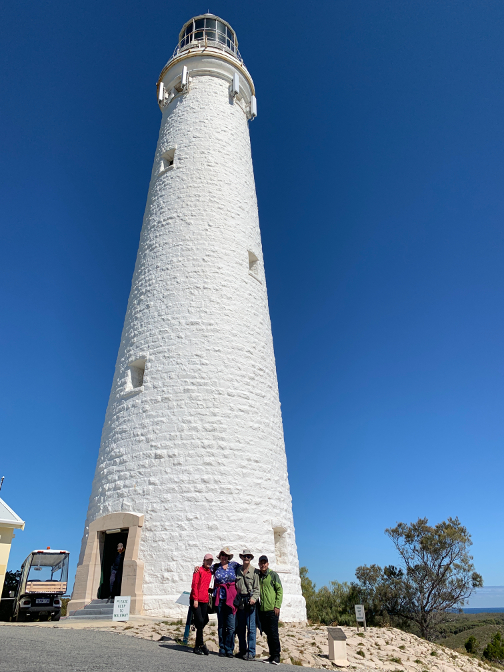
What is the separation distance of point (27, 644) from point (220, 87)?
18.7m

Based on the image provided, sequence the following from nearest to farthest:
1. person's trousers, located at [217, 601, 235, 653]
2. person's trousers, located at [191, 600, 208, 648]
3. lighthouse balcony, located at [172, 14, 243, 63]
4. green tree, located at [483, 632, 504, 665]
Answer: person's trousers, located at [191, 600, 208, 648]
person's trousers, located at [217, 601, 235, 653]
green tree, located at [483, 632, 504, 665]
lighthouse balcony, located at [172, 14, 243, 63]

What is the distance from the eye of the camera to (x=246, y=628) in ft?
24.7

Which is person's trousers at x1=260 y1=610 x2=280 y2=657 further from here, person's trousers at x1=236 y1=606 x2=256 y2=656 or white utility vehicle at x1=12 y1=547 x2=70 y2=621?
white utility vehicle at x1=12 y1=547 x2=70 y2=621

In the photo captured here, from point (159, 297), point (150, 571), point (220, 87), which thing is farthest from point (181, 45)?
point (150, 571)

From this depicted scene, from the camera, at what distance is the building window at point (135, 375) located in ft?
43.3

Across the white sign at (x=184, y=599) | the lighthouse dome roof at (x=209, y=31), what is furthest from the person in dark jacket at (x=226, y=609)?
the lighthouse dome roof at (x=209, y=31)

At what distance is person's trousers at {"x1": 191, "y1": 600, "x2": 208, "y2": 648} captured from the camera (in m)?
6.97

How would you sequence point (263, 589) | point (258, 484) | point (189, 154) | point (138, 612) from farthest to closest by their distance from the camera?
point (189, 154) → point (258, 484) → point (138, 612) → point (263, 589)

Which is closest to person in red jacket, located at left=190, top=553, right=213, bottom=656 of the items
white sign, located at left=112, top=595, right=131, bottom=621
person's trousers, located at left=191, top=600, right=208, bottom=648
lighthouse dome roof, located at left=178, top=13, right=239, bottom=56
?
person's trousers, located at left=191, top=600, right=208, bottom=648

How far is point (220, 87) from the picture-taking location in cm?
1872

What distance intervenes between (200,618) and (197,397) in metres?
5.75

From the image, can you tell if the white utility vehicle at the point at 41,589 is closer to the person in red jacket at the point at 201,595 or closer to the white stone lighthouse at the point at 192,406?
the white stone lighthouse at the point at 192,406

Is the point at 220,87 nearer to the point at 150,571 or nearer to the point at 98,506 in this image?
the point at 98,506

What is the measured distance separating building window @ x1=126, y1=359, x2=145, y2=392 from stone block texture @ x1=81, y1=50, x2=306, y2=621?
4 centimetres
